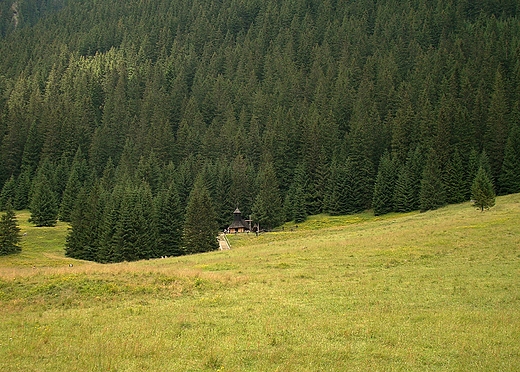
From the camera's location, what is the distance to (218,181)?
10638 cm

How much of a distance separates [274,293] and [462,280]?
11.1 metres

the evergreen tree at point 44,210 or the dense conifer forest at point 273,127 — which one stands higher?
the dense conifer forest at point 273,127

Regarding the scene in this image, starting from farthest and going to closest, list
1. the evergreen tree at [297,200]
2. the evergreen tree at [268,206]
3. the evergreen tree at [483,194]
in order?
the evergreen tree at [297,200] → the evergreen tree at [268,206] → the evergreen tree at [483,194]

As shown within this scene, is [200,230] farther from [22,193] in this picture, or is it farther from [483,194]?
[22,193]

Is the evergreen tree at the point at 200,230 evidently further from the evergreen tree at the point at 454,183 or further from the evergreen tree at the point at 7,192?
the evergreen tree at the point at 7,192

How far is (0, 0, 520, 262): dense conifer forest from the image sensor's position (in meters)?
83.6

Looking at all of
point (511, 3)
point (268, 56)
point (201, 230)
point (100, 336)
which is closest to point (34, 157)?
point (201, 230)

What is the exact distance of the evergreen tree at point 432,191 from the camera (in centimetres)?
8169

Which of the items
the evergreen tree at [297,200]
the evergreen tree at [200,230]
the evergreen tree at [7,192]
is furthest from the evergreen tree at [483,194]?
the evergreen tree at [7,192]

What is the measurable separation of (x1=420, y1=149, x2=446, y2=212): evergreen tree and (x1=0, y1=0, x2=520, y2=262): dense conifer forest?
399mm

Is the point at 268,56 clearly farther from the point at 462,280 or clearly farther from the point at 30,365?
the point at 30,365

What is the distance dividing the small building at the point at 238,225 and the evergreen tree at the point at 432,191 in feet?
118

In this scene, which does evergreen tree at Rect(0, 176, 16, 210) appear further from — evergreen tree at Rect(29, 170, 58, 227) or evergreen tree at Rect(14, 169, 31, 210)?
evergreen tree at Rect(29, 170, 58, 227)

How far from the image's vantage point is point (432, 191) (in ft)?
Result: 269
